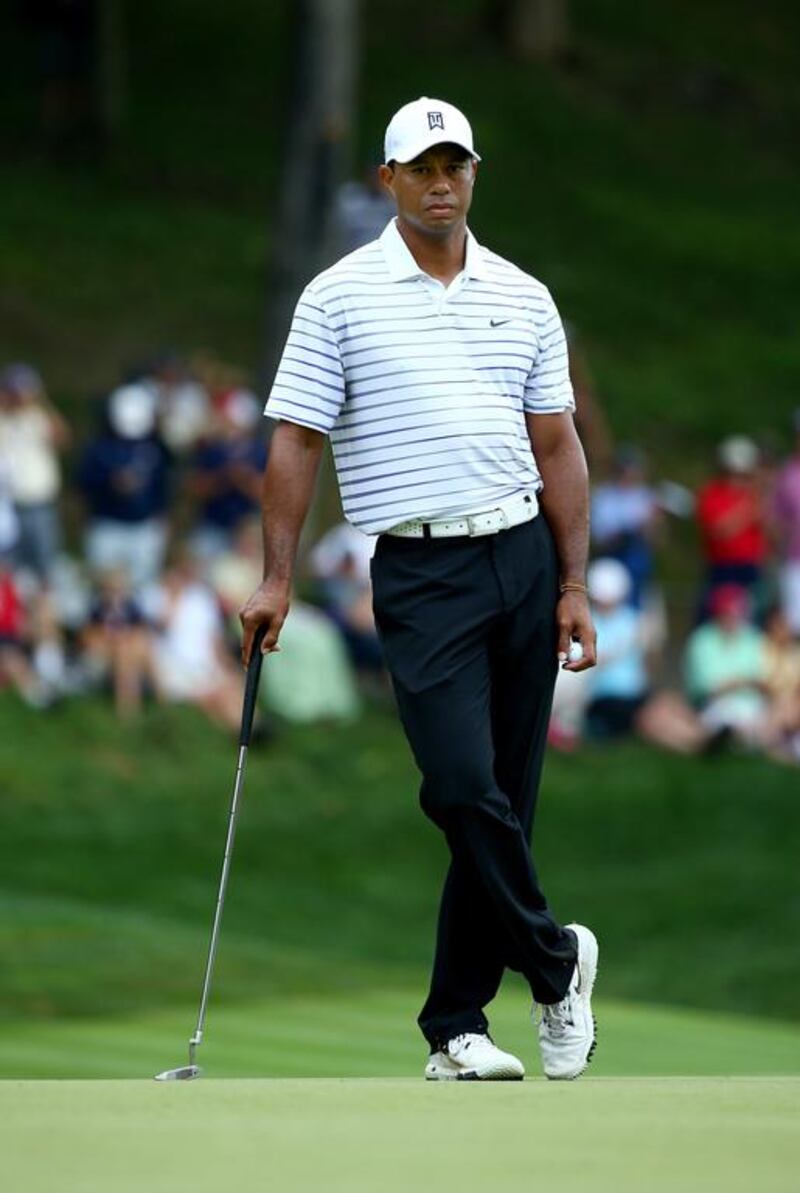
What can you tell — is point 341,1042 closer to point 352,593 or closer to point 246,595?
point 246,595

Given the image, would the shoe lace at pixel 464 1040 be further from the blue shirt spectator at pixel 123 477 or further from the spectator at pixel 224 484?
the spectator at pixel 224 484

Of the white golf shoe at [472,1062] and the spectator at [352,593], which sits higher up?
the spectator at [352,593]

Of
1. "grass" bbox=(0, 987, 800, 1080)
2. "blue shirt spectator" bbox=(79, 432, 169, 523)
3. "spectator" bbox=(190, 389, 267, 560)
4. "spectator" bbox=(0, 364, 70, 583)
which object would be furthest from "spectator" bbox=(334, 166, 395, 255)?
"grass" bbox=(0, 987, 800, 1080)

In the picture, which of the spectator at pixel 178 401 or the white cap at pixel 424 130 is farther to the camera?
the spectator at pixel 178 401

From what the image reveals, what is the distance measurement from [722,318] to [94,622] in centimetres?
1485

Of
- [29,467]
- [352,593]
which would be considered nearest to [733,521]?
[352,593]

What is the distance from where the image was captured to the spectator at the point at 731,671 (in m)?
16.5

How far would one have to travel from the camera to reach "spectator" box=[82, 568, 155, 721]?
15562mm

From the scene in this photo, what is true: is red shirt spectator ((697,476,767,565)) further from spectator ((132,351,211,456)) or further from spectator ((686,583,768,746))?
spectator ((132,351,211,456))

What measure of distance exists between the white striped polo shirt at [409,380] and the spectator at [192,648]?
375 inches

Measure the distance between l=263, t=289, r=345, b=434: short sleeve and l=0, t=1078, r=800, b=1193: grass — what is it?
58.3 inches

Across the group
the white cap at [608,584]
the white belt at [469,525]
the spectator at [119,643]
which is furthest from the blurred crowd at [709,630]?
the white belt at [469,525]

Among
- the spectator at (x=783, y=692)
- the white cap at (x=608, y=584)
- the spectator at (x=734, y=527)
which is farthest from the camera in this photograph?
the spectator at (x=734, y=527)

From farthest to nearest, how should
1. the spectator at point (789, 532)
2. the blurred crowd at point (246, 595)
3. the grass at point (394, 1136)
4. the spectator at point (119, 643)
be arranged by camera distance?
the spectator at point (789, 532) < the blurred crowd at point (246, 595) < the spectator at point (119, 643) < the grass at point (394, 1136)
